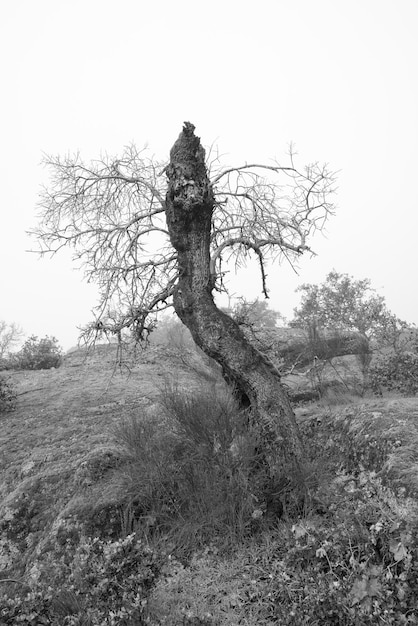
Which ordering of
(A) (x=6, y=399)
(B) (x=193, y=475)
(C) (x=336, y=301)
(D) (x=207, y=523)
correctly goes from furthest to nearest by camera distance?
(C) (x=336, y=301), (A) (x=6, y=399), (B) (x=193, y=475), (D) (x=207, y=523)

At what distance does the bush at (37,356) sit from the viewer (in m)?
14.8

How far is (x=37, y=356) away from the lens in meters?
14.9

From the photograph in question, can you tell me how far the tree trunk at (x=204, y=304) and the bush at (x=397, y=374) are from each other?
482 cm

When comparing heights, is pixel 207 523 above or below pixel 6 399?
below

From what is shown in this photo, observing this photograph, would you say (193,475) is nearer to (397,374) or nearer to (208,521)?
(208,521)

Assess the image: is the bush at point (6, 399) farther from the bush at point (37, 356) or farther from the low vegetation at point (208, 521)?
the bush at point (37, 356)

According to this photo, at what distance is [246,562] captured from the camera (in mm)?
4484

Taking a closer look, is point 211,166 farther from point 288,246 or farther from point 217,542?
point 217,542

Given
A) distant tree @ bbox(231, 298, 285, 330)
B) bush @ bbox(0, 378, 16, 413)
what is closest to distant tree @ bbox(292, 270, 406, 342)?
distant tree @ bbox(231, 298, 285, 330)

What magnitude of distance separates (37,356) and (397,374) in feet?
36.8

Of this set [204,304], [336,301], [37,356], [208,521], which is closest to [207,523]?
[208,521]

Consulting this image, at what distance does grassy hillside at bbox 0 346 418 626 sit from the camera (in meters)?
3.71

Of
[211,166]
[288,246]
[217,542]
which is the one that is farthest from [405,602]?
[211,166]

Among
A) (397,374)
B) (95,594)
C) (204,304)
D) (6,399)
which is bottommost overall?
(95,594)
